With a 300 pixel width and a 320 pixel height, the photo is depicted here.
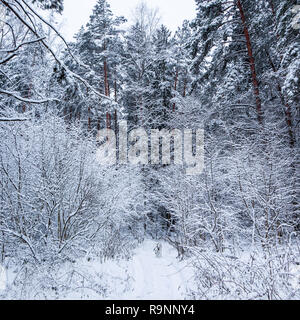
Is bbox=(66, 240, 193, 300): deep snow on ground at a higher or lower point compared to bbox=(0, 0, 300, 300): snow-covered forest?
lower

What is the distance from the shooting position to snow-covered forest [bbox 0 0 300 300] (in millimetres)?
3232

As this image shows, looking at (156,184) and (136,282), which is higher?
(156,184)

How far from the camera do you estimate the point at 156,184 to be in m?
13.4

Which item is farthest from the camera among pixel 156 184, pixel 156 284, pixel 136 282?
pixel 156 184

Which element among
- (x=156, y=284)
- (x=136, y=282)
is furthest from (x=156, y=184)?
(x=156, y=284)

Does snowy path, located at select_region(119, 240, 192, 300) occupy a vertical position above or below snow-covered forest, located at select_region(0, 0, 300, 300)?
below

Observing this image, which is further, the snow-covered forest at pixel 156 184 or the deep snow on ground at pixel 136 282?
the deep snow on ground at pixel 136 282

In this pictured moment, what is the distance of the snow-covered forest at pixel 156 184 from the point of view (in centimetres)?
323

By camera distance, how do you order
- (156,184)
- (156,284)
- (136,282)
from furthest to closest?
(156,184) < (136,282) < (156,284)

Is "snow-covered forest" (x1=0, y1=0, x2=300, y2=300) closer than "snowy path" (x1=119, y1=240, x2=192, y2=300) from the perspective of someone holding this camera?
Yes

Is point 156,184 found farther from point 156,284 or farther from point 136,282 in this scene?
point 156,284

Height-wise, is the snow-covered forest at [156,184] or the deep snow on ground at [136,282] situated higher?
the snow-covered forest at [156,184]

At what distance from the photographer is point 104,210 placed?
5.71m

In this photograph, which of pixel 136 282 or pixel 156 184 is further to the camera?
pixel 156 184
